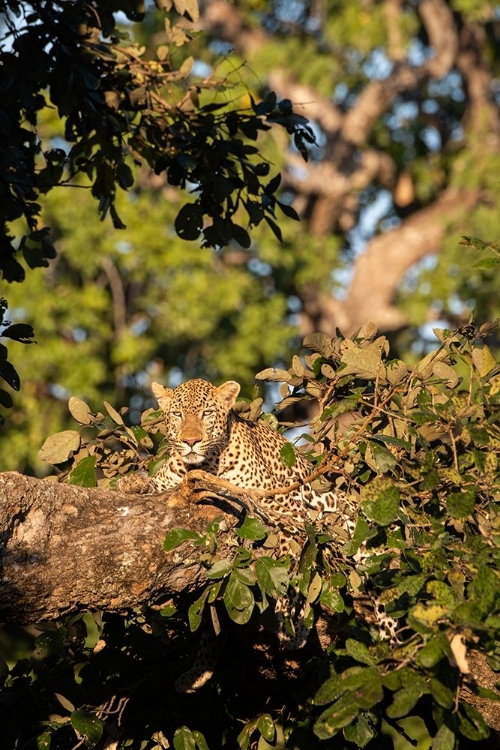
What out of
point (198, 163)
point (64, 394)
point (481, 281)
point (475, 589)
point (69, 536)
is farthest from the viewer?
point (481, 281)

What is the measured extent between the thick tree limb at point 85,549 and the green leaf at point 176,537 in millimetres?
161

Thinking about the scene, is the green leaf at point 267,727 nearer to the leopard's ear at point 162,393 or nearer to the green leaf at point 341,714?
the green leaf at point 341,714

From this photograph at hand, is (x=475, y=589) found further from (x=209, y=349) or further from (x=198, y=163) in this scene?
(x=209, y=349)

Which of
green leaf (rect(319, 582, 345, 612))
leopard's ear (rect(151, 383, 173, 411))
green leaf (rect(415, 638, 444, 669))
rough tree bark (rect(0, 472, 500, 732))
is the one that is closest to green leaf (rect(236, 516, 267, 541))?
rough tree bark (rect(0, 472, 500, 732))

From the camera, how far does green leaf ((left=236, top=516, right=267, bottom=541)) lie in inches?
181

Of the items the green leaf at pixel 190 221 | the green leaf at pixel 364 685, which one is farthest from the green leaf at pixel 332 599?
the green leaf at pixel 190 221

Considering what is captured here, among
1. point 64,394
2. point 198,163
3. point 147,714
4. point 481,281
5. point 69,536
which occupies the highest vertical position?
point 198,163

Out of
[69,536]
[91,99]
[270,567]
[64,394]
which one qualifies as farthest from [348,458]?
[64,394]

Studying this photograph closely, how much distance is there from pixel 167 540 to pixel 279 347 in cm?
1573

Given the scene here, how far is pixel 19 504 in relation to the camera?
4.58m

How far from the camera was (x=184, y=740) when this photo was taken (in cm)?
536

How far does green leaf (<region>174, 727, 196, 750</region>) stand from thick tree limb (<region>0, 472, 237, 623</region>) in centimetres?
78

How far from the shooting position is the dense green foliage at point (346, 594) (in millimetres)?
3834

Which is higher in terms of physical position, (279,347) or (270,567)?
(270,567)
